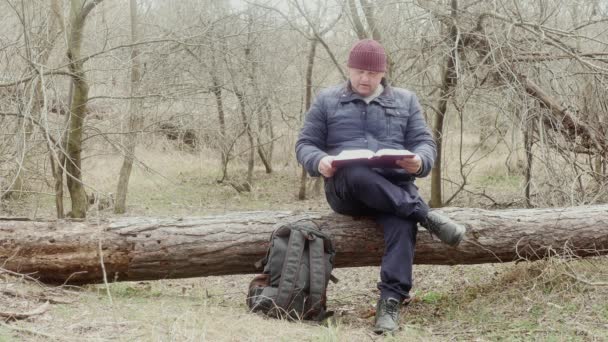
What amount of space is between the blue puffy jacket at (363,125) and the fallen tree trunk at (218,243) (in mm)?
546

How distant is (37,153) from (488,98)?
17.4 ft

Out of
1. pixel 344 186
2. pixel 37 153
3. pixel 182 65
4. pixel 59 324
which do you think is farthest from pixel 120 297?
pixel 182 65

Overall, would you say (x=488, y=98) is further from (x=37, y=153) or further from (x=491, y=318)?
(x=37, y=153)

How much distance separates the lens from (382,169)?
4258mm

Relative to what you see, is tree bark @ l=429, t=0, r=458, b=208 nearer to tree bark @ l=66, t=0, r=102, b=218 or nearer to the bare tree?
the bare tree

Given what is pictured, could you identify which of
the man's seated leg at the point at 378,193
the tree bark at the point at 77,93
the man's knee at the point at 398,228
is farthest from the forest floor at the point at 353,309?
the tree bark at the point at 77,93

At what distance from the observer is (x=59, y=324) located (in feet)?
11.1

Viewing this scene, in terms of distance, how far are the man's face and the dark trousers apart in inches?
22.9

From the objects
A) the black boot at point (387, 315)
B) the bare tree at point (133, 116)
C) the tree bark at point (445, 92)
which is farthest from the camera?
the bare tree at point (133, 116)

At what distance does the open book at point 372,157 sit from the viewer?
3977mm

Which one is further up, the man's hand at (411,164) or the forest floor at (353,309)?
the man's hand at (411,164)

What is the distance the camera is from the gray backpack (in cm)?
406

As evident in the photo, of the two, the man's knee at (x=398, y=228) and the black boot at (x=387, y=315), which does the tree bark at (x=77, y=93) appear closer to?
the man's knee at (x=398, y=228)

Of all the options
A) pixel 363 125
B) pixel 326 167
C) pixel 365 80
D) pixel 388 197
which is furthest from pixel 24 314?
pixel 365 80
